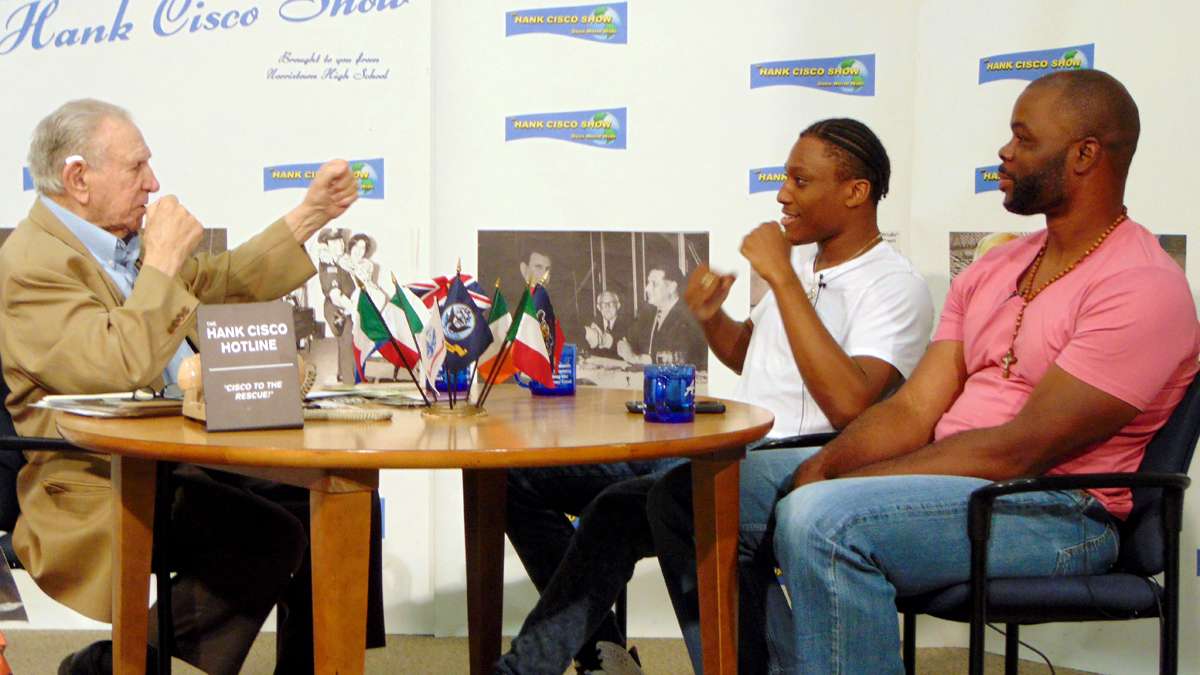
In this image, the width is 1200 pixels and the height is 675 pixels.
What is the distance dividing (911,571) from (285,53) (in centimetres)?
254

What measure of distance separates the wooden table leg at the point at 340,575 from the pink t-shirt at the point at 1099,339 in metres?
1.20

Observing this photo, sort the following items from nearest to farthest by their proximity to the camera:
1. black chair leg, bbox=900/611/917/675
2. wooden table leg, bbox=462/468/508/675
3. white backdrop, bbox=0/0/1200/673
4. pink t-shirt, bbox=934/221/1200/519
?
pink t-shirt, bbox=934/221/1200/519
black chair leg, bbox=900/611/917/675
wooden table leg, bbox=462/468/508/675
white backdrop, bbox=0/0/1200/673

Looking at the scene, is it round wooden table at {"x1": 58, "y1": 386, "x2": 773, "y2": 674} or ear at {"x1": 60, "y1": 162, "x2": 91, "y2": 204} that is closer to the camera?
round wooden table at {"x1": 58, "y1": 386, "x2": 773, "y2": 674}

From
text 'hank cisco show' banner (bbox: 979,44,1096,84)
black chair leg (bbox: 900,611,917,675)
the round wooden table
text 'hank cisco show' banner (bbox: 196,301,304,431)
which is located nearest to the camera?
the round wooden table

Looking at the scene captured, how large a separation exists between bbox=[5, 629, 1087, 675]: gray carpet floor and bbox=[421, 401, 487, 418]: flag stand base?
4.58ft

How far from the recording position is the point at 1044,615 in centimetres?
216

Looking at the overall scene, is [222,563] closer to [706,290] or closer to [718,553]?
[718,553]

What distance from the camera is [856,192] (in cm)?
291

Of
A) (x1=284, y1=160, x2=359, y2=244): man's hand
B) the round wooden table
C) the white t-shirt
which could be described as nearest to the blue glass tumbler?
the round wooden table

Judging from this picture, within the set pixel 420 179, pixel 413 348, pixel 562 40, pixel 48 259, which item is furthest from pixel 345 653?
pixel 562 40

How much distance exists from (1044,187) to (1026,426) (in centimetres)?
48

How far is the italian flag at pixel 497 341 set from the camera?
2410 millimetres

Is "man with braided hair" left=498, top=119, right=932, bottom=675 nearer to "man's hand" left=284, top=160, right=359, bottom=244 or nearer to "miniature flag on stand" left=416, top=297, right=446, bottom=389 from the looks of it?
"miniature flag on stand" left=416, top=297, right=446, bottom=389

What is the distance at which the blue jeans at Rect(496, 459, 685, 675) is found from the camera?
8.61 feet
